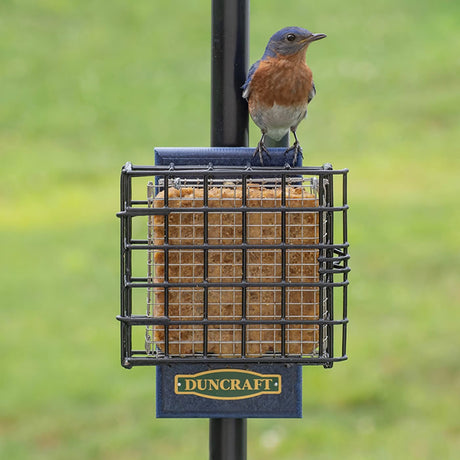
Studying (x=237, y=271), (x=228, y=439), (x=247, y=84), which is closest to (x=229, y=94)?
(x=247, y=84)

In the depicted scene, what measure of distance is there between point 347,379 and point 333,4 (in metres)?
8.72

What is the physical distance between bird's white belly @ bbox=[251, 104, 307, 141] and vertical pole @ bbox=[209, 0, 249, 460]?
0.20ft

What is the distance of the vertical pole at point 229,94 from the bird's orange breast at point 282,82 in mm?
58

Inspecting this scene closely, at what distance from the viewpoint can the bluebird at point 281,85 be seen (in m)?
2.62

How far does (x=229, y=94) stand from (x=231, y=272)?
595mm

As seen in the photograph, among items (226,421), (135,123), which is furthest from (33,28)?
(226,421)

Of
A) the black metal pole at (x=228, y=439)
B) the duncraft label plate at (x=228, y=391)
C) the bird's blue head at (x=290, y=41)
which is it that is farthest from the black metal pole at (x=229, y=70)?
the black metal pole at (x=228, y=439)

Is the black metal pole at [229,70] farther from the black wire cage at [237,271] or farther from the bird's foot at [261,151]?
the black wire cage at [237,271]

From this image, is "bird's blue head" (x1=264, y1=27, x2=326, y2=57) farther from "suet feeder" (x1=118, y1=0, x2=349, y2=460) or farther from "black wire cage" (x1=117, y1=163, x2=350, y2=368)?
"black wire cage" (x1=117, y1=163, x2=350, y2=368)

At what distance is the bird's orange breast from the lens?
8.64 ft

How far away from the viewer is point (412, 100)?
11102mm

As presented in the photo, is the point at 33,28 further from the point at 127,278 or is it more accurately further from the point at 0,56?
the point at 127,278

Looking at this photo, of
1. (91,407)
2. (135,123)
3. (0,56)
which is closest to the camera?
→ (91,407)

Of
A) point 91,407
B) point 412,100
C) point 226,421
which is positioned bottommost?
point 91,407
